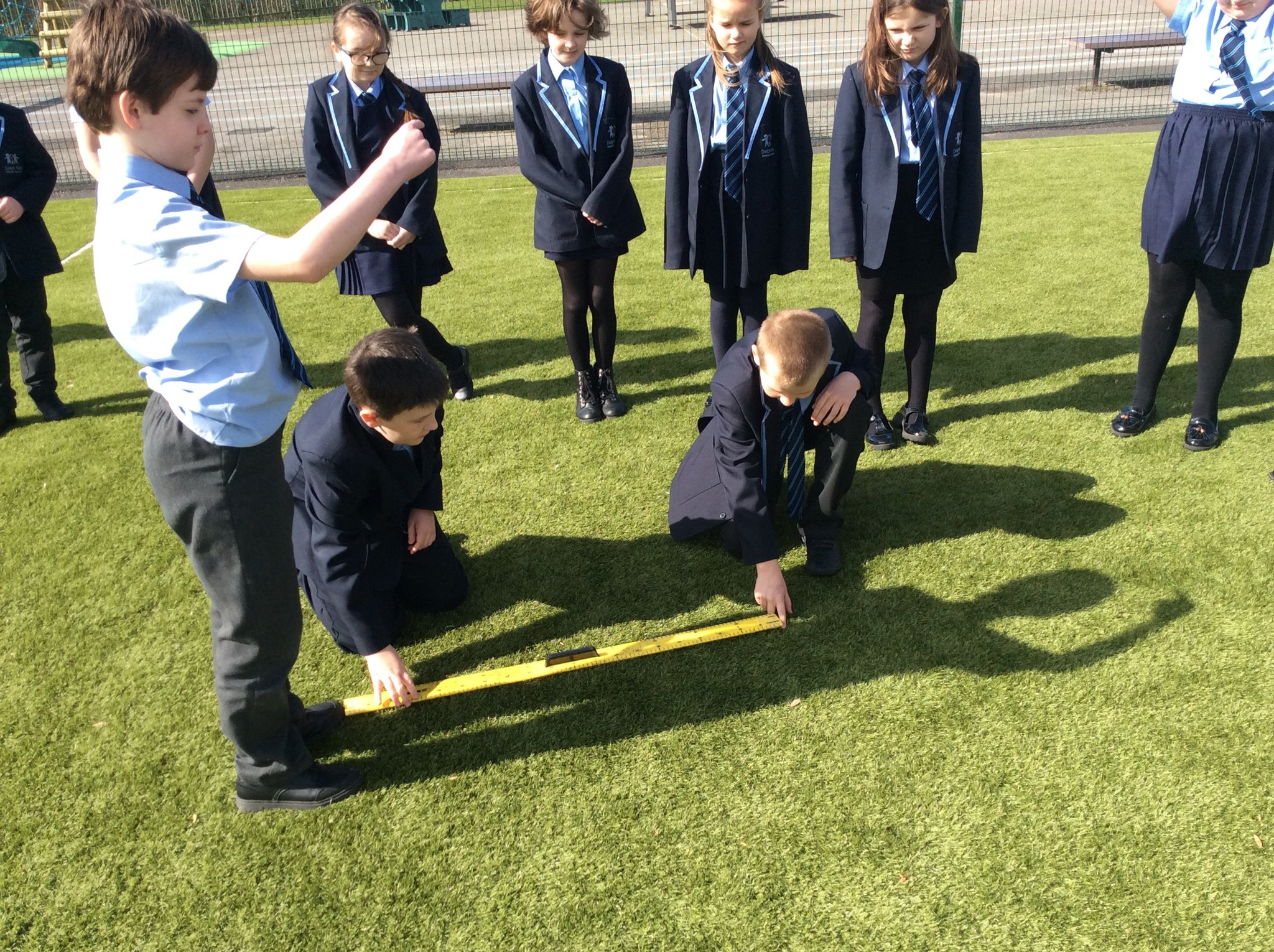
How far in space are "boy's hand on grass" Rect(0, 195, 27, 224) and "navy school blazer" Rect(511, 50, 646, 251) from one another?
2189mm

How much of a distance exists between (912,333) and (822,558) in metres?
1.20

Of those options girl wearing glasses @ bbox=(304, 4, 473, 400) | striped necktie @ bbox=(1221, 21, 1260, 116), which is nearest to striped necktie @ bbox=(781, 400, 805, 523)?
girl wearing glasses @ bbox=(304, 4, 473, 400)

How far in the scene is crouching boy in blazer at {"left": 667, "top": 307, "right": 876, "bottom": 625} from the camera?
280cm

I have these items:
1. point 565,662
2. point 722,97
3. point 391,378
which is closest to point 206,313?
point 391,378

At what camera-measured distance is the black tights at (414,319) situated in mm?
4301

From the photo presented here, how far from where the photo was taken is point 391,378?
243 cm

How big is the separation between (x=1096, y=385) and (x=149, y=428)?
3941mm

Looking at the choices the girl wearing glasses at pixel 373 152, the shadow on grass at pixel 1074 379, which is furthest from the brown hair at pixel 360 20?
the shadow on grass at pixel 1074 379

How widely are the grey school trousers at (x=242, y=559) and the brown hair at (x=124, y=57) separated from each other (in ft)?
1.90

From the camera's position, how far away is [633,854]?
2.26m

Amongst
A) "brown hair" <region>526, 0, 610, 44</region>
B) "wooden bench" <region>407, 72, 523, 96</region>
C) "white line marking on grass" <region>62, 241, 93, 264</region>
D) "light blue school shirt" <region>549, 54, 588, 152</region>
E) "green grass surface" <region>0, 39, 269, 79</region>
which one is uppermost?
"green grass surface" <region>0, 39, 269, 79</region>

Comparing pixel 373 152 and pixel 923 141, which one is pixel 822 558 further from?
pixel 373 152

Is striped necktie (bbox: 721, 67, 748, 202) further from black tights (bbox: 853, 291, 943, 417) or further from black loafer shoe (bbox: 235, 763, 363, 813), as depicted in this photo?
black loafer shoe (bbox: 235, 763, 363, 813)

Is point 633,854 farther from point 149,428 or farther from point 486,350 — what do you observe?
point 486,350
